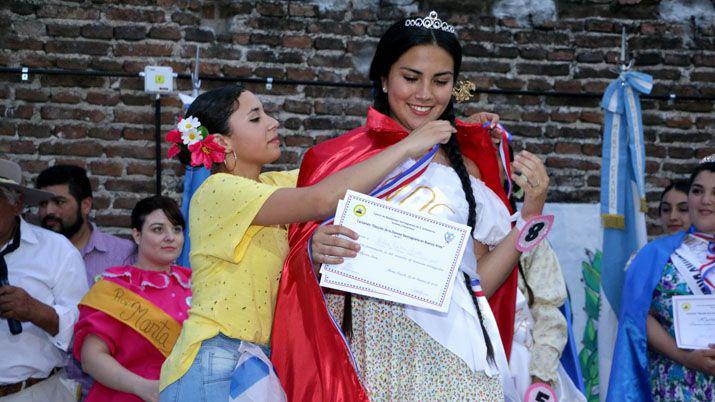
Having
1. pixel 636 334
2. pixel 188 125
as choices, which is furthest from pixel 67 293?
pixel 636 334

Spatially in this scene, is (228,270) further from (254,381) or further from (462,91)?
(462,91)

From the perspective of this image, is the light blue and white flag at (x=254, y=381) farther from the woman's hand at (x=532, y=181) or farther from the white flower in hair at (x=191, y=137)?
the woman's hand at (x=532, y=181)

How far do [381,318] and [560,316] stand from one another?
140cm

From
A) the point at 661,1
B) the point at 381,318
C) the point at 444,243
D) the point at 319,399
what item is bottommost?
the point at 319,399

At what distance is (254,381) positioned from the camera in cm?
236

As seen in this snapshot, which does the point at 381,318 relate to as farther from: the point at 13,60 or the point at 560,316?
the point at 13,60

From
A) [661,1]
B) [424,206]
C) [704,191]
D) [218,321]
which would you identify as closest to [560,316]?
[704,191]

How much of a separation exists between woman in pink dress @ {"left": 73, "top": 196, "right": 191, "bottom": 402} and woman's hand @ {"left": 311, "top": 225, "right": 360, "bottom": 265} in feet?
4.64

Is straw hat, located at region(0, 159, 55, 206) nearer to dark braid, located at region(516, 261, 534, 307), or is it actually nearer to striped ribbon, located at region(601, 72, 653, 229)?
dark braid, located at region(516, 261, 534, 307)

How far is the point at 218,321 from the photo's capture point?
245 cm

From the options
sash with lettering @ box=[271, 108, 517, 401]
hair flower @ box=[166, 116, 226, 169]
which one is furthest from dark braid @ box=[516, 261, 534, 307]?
hair flower @ box=[166, 116, 226, 169]

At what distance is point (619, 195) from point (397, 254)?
2711 mm

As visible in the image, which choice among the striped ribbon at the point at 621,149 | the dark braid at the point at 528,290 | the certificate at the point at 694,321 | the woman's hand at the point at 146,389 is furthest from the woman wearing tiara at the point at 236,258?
the striped ribbon at the point at 621,149

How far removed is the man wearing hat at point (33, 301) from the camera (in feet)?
11.9
